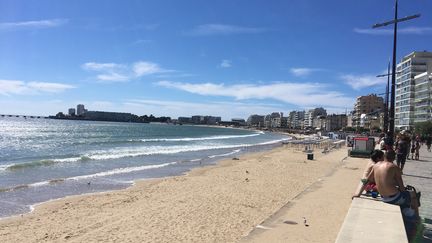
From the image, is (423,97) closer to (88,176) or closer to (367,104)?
→ (367,104)

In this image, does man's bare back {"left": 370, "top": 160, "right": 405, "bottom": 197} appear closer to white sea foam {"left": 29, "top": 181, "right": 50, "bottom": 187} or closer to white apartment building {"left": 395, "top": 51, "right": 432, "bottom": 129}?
white sea foam {"left": 29, "top": 181, "right": 50, "bottom": 187}

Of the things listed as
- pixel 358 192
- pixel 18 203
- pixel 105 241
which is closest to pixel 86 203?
pixel 18 203

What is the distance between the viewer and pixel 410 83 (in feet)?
354

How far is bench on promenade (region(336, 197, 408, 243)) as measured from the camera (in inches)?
177

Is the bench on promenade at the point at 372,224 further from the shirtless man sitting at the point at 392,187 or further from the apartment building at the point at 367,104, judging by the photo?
the apartment building at the point at 367,104

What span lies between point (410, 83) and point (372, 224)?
375 feet

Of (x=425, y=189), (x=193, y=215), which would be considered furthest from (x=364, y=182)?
(x=425, y=189)

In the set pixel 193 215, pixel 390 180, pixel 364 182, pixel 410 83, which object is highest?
pixel 410 83

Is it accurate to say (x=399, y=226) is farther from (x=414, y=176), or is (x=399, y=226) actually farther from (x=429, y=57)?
(x=429, y=57)

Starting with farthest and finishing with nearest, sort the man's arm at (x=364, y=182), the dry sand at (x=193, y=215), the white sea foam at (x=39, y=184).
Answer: the white sea foam at (x=39, y=184) < the dry sand at (x=193, y=215) < the man's arm at (x=364, y=182)

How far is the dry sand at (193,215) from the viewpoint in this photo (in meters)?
7.96

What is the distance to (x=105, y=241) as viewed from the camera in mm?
7977

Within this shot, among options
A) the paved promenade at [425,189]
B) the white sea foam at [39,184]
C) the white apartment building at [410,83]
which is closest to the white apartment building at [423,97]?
the white apartment building at [410,83]

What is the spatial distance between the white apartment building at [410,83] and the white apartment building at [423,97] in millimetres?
3017
